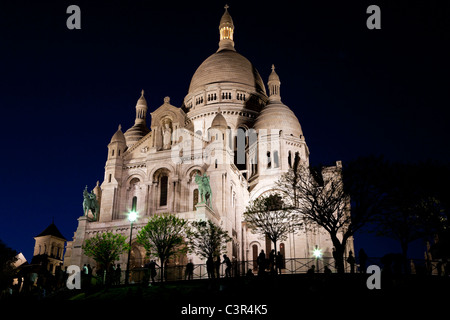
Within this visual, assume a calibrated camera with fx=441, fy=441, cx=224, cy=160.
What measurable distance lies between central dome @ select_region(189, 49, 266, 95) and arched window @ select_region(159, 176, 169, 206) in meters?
24.5

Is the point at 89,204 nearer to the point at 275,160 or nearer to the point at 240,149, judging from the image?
the point at 275,160

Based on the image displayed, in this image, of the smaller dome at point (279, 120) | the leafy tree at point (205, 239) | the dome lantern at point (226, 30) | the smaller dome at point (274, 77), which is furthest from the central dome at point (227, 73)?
the leafy tree at point (205, 239)

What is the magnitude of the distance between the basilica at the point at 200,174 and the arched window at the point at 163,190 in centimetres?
12

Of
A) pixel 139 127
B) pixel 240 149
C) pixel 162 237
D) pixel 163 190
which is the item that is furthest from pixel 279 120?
pixel 162 237

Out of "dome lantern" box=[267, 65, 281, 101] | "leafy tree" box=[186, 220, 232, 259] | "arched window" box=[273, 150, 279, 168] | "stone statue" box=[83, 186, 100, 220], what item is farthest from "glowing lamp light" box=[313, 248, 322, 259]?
"dome lantern" box=[267, 65, 281, 101]

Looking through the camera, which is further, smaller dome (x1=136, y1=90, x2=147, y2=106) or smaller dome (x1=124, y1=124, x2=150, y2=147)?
smaller dome (x1=136, y1=90, x2=147, y2=106)

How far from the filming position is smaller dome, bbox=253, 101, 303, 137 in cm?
6106

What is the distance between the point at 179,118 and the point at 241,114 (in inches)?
717

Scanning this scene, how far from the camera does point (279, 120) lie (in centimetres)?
6138

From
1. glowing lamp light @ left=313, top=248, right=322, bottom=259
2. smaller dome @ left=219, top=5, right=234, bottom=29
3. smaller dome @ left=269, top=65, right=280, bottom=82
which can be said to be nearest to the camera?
glowing lamp light @ left=313, top=248, right=322, bottom=259

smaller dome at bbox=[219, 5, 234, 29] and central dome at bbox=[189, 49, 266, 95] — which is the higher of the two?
smaller dome at bbox=[219, 5, 234, 29]

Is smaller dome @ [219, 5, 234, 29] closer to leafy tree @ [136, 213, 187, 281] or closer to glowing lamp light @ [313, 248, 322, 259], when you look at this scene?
glowing lamp light @ [313, 248, 322, 259]
